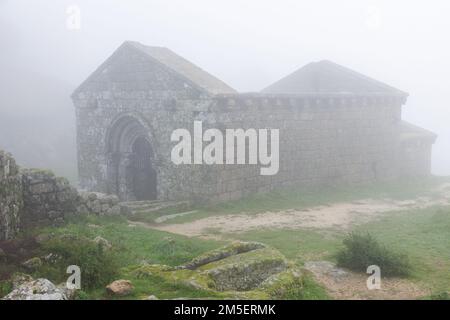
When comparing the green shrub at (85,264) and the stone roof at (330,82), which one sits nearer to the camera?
the green shrub at (85,264)

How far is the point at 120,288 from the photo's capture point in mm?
6238

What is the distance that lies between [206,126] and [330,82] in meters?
10.2

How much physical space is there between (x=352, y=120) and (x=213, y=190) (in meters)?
7.47

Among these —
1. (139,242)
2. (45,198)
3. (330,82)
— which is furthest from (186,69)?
(330,82)

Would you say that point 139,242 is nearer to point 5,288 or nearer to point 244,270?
point 244,270

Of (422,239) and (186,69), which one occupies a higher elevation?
(186,69)

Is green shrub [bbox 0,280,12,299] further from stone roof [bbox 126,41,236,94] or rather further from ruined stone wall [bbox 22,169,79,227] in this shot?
stone roof [bbox 126,41,236,94]

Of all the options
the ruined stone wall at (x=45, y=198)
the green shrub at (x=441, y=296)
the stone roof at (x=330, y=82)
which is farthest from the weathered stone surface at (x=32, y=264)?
the stone roof at (x=330, y=82)

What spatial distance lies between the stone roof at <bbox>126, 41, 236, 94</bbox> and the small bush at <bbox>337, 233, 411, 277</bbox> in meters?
7.59

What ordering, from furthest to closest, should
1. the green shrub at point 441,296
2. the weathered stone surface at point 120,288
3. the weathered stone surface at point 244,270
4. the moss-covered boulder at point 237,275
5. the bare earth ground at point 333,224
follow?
the bare earth ground at point 333,224
the weathered stone surface at point 244,270
the green shrub at point 441,296
the moss-covered boulder at point 237,275
the weathered stone surface at point 120,288

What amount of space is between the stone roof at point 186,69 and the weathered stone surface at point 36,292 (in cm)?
975

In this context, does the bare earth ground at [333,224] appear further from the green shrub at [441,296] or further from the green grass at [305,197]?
the green grass at [305,197]

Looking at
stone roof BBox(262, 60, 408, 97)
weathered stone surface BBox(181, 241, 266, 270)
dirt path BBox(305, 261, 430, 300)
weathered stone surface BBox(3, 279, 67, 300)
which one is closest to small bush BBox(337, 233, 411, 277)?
dirt path BBox(305, 261, 430, 300)

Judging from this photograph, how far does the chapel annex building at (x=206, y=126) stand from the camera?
1527cm
